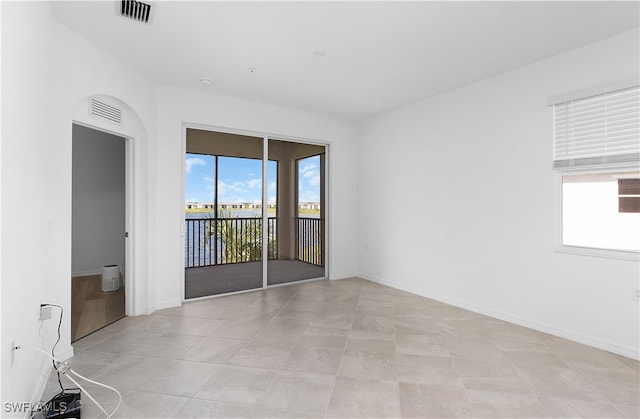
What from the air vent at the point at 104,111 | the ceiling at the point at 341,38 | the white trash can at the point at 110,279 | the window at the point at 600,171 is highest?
the ceiling at the point at 341,38

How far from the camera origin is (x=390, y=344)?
2.89m

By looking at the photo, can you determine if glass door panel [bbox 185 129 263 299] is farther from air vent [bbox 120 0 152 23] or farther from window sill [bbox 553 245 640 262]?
window sill [bbox 553 245 640 262]

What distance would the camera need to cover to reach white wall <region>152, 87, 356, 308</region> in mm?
3869

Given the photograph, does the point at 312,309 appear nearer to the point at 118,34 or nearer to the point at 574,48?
the point at 118,34

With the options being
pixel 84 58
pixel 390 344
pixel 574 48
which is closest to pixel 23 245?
pixel 84 58

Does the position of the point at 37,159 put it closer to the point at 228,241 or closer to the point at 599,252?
the point at 228,241

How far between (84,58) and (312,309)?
3.29m

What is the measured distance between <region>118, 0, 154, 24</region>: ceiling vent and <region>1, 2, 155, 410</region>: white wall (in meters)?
0.47

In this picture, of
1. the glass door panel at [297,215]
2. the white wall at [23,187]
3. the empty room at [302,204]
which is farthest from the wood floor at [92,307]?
the glass door panel at [297,215]

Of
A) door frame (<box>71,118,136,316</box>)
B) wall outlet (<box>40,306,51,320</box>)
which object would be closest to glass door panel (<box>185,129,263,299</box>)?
door frame (<box>71,118,136,316</box>)

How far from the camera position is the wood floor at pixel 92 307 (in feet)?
10.7

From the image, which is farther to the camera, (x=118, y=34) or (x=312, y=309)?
(x=312, y=309)

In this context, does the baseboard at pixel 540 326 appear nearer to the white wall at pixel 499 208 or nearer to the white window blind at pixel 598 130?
the white wall at pixel 499 208

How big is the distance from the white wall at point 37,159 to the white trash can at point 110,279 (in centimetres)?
203
